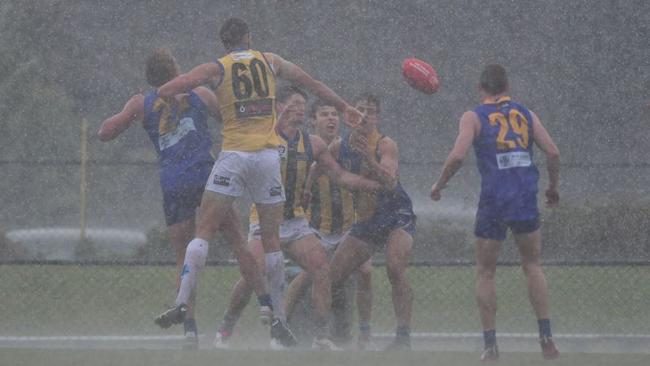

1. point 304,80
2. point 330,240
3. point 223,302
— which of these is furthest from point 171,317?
point 223,302

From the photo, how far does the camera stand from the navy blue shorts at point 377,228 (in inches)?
326

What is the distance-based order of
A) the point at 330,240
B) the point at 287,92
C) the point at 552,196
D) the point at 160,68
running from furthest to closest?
1. the point at 330,240
2. the point at 287,92
3. the point at 160,68
4. the point at 552,196

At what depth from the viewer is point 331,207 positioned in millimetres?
8930

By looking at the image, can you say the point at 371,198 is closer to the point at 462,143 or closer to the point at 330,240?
the point at 330,240

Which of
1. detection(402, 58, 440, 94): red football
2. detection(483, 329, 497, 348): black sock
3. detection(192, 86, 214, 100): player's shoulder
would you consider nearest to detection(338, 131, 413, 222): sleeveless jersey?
detection(402, 58, 440, 94): red football

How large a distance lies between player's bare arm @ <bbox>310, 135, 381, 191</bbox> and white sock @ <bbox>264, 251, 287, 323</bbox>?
83cm

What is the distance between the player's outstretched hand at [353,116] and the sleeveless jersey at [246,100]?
0.50 m

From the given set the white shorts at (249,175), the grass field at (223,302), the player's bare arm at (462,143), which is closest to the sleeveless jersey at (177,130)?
the white shorts at (249,175)

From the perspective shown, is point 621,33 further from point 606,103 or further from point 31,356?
point 31,356

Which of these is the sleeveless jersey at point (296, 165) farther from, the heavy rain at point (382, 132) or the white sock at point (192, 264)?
the heavy rain at point (382, 132)

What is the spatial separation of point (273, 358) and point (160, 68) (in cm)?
194

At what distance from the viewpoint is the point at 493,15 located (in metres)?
28.7

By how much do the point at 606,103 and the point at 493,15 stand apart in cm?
381

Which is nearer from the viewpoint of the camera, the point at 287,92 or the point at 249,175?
the point at 249,175
